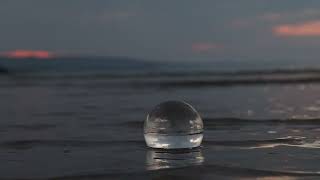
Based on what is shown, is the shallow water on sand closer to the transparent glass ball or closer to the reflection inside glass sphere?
the reflection inside glass sphere

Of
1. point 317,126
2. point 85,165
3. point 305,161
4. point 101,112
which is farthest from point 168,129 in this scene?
point 101,112

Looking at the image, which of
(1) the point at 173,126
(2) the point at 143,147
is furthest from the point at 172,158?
(2) the point at 143,147

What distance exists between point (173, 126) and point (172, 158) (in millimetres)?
430

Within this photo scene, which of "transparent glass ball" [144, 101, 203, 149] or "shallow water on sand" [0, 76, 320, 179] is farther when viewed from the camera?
"transparent glass ball" [144, 101, 203, 149]

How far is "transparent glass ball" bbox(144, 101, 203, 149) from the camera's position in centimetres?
695

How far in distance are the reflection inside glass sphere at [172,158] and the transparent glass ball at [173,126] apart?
0.10 meters

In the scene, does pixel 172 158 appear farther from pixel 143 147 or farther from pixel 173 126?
pixel 143 147

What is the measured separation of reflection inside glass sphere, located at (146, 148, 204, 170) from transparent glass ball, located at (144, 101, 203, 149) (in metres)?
0.10

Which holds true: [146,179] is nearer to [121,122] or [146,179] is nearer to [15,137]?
[15,137]

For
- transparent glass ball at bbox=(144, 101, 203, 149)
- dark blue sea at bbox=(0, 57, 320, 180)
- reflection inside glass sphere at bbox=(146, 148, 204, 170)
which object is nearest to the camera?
dark blue sea at bbox=(0, 57, 320, 180)

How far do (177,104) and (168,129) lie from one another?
0.30 metres

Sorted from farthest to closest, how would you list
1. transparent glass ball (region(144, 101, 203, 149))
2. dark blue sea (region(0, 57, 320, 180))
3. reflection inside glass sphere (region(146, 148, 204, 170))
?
transparent glass ball (region(144, 101, 203, 149))
reflection inside glass sphere (region(146, 148, 204, 170))
dark blue sea (region(0, 57, 320, 180))

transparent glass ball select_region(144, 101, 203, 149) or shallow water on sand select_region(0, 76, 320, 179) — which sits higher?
transparent glass ball select_region(144, 101, 203, 149)

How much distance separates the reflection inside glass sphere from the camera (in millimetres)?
6215
